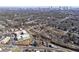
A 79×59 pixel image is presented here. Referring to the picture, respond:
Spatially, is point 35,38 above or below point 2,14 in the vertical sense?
below

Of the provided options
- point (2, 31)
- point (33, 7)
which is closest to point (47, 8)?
point (33, 7)

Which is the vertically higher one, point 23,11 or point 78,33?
point 23,11

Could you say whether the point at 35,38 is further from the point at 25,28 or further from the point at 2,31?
the point at 2,31

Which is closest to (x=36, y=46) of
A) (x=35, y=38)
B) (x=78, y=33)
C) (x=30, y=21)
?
(x=35, y=38)
